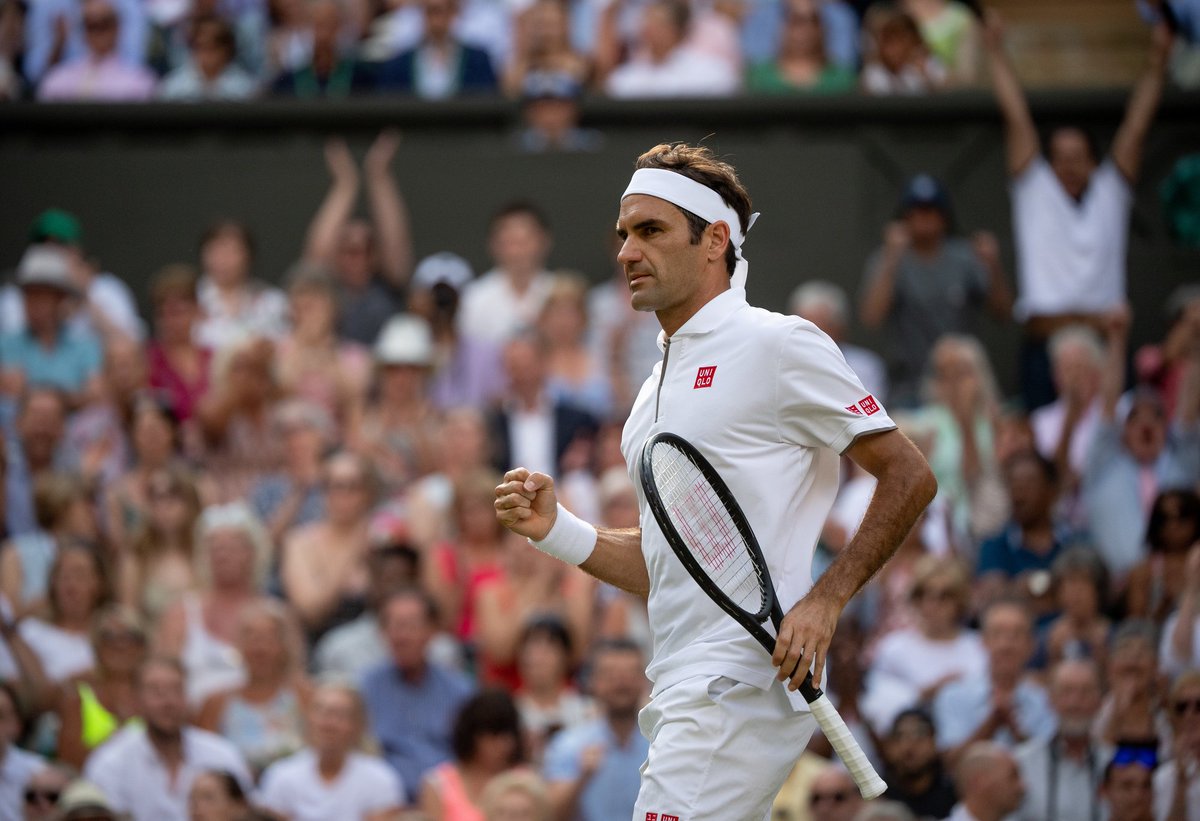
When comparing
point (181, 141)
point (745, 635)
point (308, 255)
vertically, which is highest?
point (181, 141)

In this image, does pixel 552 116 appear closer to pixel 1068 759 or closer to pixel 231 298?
pixel 231 298

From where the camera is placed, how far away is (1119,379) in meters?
10.2

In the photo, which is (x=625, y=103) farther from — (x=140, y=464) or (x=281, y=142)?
(x=140, y=464)

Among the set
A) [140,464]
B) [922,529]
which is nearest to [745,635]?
[922,529]

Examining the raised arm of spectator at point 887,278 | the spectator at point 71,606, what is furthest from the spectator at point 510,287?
the spectator at point 71,606

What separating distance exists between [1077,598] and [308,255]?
237 inches

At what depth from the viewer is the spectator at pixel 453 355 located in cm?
1150

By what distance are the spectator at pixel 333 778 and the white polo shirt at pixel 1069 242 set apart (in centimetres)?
536

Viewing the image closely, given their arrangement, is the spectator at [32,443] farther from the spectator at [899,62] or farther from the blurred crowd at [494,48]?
the spectator at [899,62]

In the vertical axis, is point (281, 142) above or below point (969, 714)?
above

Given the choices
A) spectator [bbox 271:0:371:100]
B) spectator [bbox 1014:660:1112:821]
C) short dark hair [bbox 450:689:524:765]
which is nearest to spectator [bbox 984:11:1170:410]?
spectator [bbox 1014:660:1112:821]

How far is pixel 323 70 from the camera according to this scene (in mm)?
13633

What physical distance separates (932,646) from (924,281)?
3.22 m

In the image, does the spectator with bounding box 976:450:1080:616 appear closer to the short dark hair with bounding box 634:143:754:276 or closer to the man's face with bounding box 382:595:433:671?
the man's face with bounding box 382:595:433:671
